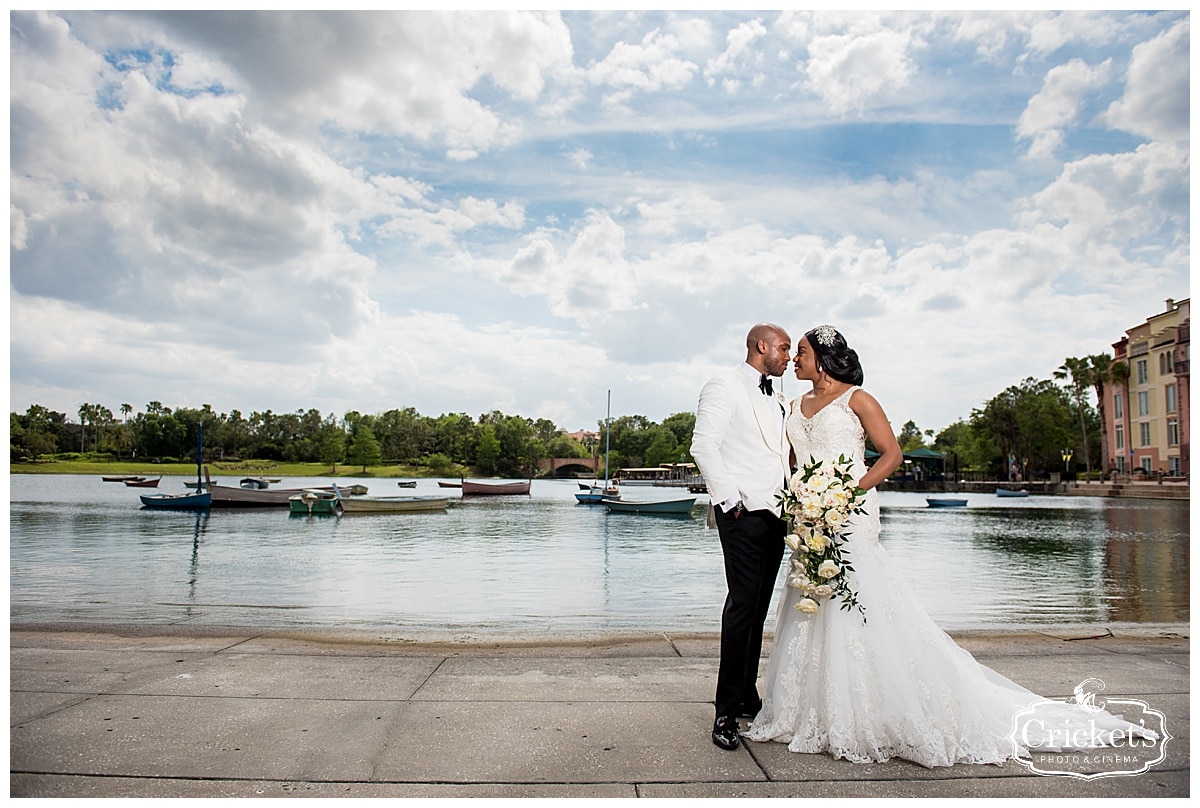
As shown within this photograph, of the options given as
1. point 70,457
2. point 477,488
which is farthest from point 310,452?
point 477,488

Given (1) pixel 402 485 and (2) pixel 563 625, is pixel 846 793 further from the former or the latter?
(1) pixel 402 485

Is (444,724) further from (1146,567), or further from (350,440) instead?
(350,440)

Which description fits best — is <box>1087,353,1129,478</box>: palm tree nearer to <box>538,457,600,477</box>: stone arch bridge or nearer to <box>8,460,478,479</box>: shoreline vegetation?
<box>538,457,600,477</box>: stone arch bridge

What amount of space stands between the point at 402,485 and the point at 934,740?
98.0 metres

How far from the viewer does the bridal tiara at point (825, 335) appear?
4.36 meters

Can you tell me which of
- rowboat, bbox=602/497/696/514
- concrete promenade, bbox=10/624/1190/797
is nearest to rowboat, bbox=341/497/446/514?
rowboat, bbox=602/497/696/514

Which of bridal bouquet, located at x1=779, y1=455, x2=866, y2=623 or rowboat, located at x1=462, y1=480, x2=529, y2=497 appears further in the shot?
rowboat, located at x1=462, y1=480, x2=529, y2=497

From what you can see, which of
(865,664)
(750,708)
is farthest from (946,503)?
(865,664)

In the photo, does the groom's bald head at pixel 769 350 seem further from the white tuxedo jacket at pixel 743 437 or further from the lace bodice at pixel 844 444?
the lace bodice at pixel 844 444

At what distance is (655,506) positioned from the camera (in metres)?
50.4

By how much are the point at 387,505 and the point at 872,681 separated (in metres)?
44.8

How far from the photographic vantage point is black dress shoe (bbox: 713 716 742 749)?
3.87 meters

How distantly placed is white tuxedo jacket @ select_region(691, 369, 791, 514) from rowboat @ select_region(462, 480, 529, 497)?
2721 inches

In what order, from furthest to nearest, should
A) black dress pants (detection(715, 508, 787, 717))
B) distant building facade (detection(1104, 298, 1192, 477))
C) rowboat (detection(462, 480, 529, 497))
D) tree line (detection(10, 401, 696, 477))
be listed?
1. tree line (detection(10, 401, 696, 477))
2. rowboat (detection(462, 480, 529, 497))
3. distant building facade (detection(1104, 298, 1192, 477))
4. black dress pants (detection(715, 508, 787, 717))
